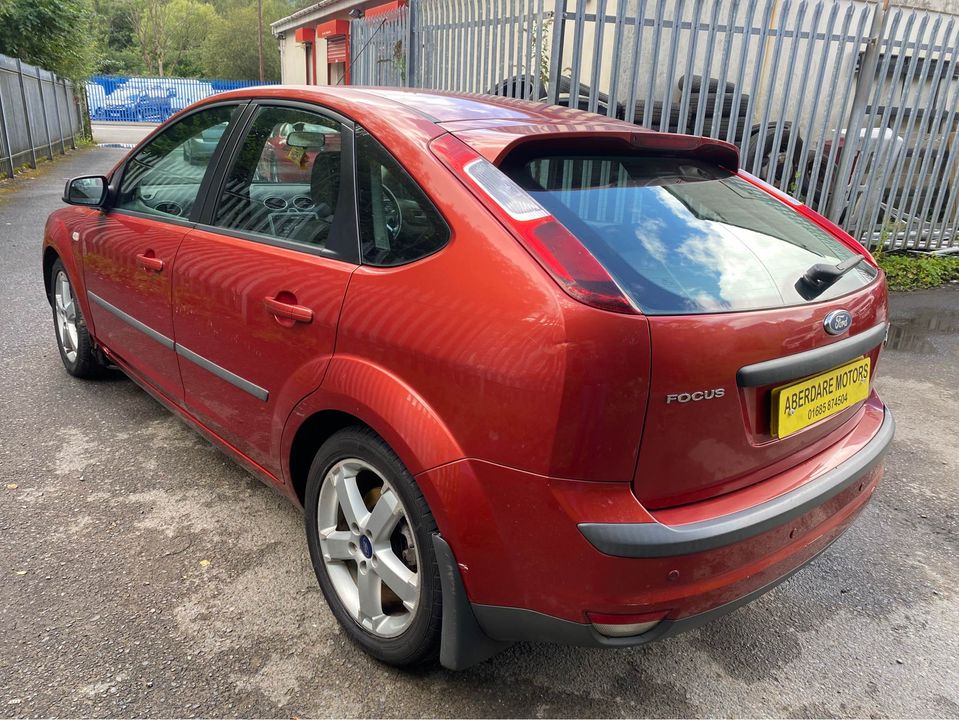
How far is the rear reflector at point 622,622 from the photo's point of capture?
1.66 metres

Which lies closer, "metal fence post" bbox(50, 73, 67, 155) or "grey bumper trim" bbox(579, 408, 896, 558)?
"grey bumper trim" bbox(579, 408, 896, 558)

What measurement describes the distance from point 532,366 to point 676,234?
0.62m

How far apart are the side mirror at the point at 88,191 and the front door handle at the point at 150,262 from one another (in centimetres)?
61

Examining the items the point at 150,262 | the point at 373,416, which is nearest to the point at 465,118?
the point at 373,416

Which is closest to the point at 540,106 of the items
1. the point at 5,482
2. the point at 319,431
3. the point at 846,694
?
the point at 319,431

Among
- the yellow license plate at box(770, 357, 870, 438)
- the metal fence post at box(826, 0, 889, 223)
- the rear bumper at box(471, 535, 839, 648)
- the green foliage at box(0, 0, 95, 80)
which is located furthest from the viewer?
Answer: the green foliage at box(0, 0, 95, 80)

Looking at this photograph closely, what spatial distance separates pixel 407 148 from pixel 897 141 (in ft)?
23.6

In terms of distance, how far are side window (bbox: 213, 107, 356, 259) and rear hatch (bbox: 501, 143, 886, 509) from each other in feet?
2.05

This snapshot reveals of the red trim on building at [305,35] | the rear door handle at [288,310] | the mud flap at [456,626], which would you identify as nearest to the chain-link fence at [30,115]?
the red trim on building at [305,35]

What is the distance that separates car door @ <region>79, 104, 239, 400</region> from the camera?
2.87m

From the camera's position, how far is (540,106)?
252 centimetres

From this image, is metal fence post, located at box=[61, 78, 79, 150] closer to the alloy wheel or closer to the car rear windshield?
the alloy wheel

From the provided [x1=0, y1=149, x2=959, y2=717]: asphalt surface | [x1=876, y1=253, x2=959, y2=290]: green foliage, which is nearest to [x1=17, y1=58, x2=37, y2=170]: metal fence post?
[x1=0, y1=149, x2=959, y2=717]: asphalt surface

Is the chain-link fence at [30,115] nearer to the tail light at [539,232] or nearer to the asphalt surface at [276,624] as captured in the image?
the asphalt surface at [276,624]
